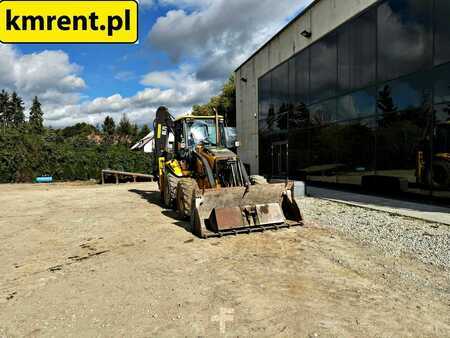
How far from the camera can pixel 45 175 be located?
2278 cm

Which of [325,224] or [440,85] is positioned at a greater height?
[440,85]

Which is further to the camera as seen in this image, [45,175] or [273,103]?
[45,175]

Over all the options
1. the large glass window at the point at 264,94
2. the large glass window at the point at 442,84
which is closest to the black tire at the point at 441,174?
the large glass window at the point at 442,84

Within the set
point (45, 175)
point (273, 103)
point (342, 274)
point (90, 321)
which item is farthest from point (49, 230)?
point (45, 175)

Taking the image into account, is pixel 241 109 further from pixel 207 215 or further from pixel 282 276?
pixel 282 276

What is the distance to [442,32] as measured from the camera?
30.4ft

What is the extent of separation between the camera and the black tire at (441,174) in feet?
30.3

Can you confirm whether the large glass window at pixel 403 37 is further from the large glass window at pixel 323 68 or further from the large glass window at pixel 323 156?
the large glass window at pixel 323 156

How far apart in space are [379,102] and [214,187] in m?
6.88

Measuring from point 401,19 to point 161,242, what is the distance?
9507 mm

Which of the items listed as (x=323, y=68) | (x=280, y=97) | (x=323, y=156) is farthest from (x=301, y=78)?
(x=323, y=156)

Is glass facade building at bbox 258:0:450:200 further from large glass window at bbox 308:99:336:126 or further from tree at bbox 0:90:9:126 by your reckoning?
tree at bbox 0:90:9:126

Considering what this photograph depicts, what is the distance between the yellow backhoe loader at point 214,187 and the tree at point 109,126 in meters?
57.0

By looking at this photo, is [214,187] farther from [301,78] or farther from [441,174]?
[301,78]
